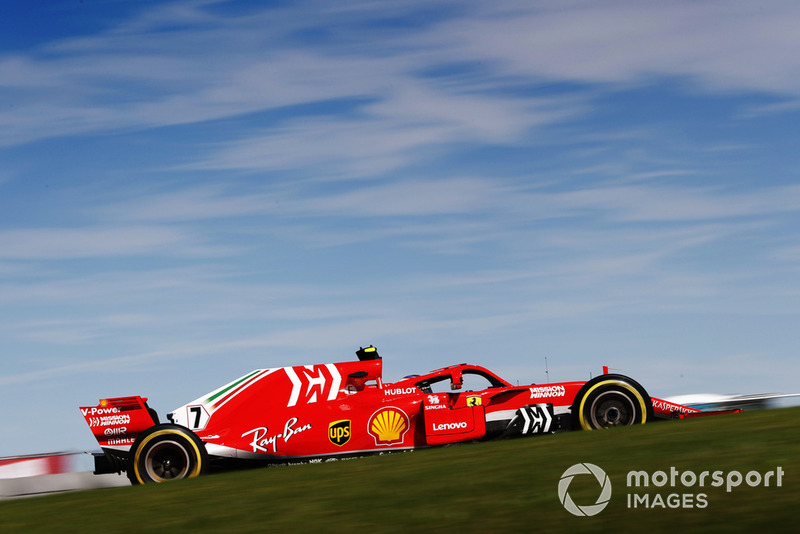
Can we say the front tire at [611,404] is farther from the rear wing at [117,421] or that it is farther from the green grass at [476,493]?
the rear wing at [117,421]

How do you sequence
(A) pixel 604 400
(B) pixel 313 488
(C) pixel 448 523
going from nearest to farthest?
(C) pixel 448 523, (B) pixel 313 488, (A) pixel 604 400

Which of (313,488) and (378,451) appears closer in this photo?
(313,488)

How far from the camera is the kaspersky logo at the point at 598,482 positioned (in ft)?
21.4

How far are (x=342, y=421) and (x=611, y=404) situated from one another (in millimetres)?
3801

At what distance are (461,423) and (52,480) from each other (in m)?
8.88

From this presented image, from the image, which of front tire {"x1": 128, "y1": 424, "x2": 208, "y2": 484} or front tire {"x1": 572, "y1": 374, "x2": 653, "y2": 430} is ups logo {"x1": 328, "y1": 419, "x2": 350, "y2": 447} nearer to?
front tire {"x1": 128, "y1": 424, "x2": 208, "y2": 484}

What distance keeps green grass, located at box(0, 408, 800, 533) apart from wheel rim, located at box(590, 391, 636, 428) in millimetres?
847

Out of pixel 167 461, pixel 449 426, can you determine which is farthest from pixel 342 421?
pixel 167 461

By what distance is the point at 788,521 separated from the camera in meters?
5.71

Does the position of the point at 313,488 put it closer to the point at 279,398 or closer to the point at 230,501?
the point at 230,501

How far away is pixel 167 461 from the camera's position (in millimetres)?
12094

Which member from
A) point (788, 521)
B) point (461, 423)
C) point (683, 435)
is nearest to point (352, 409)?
A: point (461, 423)

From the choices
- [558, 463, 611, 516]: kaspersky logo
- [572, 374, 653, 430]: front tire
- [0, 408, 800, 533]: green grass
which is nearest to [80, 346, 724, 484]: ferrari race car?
[572, 374, 653, 430]: front tire

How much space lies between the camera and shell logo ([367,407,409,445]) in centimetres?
1231
